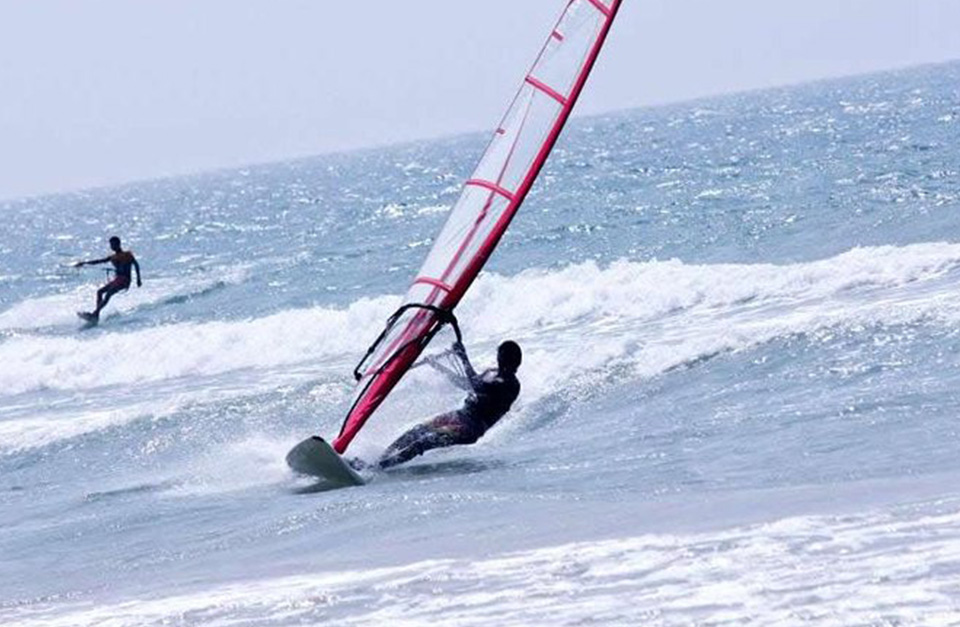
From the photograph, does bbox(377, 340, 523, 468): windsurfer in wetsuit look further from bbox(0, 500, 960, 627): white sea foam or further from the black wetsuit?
bbox(0, 500, 960, 627): white sea foam

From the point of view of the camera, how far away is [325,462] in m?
10.2

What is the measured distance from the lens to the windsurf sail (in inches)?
416

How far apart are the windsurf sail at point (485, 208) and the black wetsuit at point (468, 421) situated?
14.0 inches

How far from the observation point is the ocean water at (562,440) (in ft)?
21.8

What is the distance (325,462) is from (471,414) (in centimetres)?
106

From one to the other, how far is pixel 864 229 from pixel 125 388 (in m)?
8.70

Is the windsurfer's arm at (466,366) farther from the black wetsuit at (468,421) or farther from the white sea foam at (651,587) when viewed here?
the white sea foam at (651,587)

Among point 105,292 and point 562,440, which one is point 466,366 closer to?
point 562,440

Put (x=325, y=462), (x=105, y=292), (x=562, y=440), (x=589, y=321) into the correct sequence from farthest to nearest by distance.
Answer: (x=105, y=292)
(x=589, y=321)
(x=562, y=440)
(x=325, y=462)

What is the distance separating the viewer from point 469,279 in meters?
10.6

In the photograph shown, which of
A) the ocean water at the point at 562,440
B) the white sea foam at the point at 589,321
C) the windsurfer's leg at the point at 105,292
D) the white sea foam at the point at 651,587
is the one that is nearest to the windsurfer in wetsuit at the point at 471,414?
the ocean water at the point at 562,440

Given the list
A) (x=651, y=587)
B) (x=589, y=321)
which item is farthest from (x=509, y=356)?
(x=589, y=321)

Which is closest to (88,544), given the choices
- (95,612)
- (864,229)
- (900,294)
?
(95,612)

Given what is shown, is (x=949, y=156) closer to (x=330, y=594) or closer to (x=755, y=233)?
(x=755, y=233)
